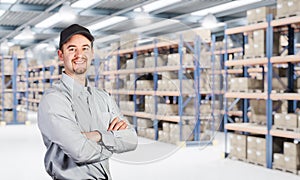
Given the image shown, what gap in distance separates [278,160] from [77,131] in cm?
592

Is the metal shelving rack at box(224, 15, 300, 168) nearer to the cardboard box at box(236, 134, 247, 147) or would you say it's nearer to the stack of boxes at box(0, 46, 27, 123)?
the cardboard box at box(236, 134, 247, 147)

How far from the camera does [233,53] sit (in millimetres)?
12617

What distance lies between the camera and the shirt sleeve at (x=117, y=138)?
194 cm

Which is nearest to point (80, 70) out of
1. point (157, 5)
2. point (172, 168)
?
point (172, 168)

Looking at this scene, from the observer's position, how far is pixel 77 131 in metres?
1.85

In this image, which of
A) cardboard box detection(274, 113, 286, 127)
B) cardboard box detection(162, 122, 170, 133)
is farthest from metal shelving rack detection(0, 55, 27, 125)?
cardboard box detection(274, 113, 286, 127)

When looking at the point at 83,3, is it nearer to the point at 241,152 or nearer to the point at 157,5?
the point at 157,5

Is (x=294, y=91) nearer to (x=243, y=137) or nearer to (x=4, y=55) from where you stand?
(x=243, y=137)

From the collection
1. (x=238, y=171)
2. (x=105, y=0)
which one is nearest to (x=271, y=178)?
(x=238, y=171)

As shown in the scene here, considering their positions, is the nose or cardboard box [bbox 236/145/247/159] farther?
cardboard box [bbox 236/145/247/159]

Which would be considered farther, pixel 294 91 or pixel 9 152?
pixel 9 152

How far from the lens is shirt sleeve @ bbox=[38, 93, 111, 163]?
182 cm

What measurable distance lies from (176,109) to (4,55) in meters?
9.11

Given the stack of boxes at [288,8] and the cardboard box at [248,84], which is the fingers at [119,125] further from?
the cardboard box at [248,84]
